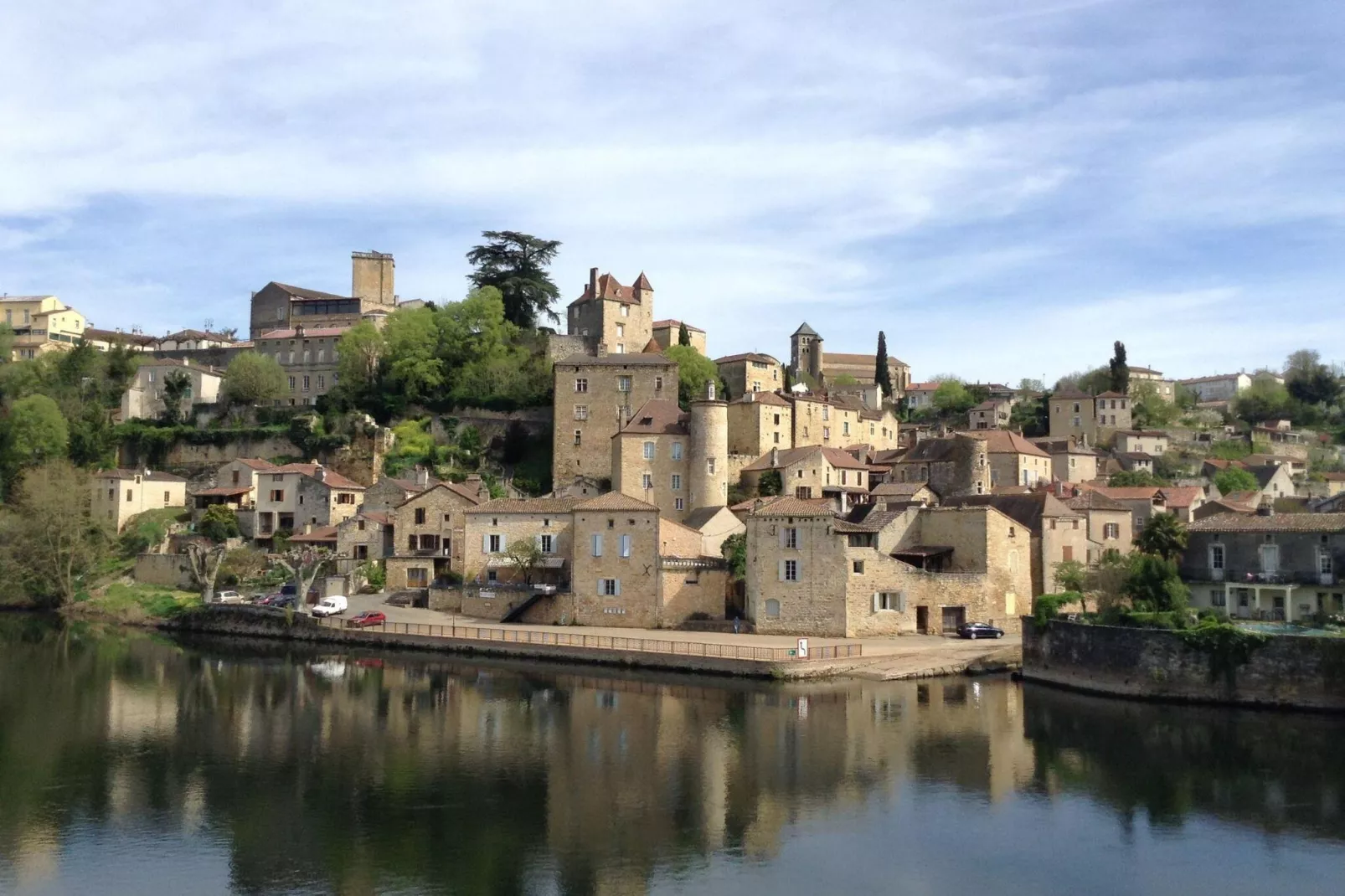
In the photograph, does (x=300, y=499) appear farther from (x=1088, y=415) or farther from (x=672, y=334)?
(x=1088, y=415)

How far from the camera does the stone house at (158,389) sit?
2867 inches

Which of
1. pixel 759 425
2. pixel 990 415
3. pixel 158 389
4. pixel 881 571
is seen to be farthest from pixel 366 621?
pixel 990 415

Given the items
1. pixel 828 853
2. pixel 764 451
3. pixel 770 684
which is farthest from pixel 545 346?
pixel 828 853

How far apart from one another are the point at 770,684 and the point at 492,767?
11696mm

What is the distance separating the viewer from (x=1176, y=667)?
3259 centimetres

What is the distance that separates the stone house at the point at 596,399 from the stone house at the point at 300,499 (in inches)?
412

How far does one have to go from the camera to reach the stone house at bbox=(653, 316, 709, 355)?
74.2m

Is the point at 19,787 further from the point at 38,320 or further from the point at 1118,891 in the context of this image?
the point at 38,320

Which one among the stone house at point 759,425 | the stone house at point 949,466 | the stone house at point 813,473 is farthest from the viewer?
the stone house at point 759,425

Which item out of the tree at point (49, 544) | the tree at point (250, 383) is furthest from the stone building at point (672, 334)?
the tree at point (49, 544)

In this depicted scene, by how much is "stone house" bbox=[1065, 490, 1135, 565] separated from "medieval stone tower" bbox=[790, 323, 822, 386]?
47156mm

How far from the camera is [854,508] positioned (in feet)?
162

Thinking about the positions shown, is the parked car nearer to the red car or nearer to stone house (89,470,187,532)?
the red car

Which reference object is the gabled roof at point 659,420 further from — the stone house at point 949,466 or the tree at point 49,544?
the tree at point 49,544
